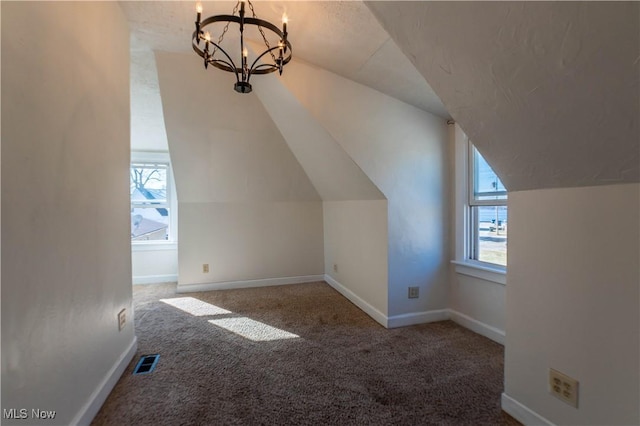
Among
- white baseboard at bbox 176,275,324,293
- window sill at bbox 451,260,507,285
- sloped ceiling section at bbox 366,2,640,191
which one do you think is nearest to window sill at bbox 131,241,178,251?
white baseboard at bbox 176,275,324,293

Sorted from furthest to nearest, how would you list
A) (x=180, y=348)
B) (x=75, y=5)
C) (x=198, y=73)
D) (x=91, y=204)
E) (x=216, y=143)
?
(x=216, y=143), (x=198, y=73), (x=180, y=348), (x=91, y=204), (x=75, y=5)

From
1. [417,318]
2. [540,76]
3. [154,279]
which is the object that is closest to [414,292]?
[417,318]

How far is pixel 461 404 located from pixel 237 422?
1.27 m

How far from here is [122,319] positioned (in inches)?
75.1

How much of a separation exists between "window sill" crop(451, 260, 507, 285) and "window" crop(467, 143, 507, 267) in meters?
0.08

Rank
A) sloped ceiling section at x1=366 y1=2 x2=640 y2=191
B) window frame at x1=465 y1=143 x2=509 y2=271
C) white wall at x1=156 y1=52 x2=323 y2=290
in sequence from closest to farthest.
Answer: sloped ceiling section at x1=366 y1=2 x2=640 y2=191
window frame at x1=465 y1=143 x2=509 y2=271
white wall at x1=156 y1=52 x2=323 y2=290

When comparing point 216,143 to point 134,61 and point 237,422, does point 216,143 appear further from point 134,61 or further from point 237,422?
point 237,422

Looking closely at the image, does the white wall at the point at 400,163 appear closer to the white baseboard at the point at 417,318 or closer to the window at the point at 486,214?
the white baseboard at the point at 417,318

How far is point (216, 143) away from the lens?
3.26 metres

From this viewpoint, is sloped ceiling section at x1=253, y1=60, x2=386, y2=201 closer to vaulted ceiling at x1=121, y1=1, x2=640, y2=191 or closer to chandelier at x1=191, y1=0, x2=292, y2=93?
chandelier at x1=191, y1=0, x2=292, y2=93

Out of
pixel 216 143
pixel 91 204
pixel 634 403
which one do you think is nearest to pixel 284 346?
pixel 91 204

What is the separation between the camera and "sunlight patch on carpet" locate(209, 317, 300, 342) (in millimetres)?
2422

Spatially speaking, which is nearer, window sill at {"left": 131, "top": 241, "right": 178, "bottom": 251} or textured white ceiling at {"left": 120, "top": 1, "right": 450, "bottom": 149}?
textured white ceiling at {"left": 120, "top": 1, "right": 450, "bottom": 149}

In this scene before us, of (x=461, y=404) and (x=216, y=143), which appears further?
(x=216, y=143)
